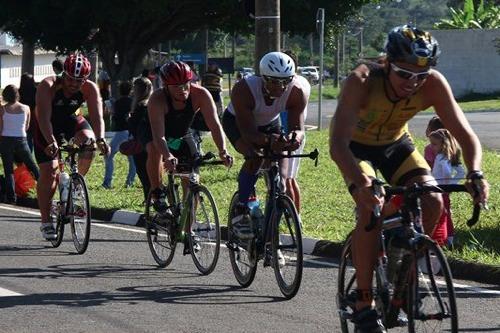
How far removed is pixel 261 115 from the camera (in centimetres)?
953

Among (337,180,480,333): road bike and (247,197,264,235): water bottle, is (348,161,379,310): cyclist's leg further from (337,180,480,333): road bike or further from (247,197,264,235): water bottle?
(247,197,264,235): water bottle

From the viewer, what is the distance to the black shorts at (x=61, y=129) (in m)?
11.5

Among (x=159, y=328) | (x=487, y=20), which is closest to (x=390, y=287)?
(x=159, y=328)

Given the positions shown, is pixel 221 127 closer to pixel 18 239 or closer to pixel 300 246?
pixel 300 246

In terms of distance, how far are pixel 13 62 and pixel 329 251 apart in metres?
89.8

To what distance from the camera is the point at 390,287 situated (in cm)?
652

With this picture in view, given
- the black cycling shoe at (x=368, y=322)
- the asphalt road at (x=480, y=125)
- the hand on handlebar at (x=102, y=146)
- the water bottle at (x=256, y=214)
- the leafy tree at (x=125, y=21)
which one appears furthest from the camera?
the leafy tree at (x=125, y=21)

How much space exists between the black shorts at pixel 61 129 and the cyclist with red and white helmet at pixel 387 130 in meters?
5.08

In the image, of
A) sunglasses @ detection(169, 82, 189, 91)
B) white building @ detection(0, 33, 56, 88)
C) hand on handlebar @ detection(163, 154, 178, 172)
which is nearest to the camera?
Result: hand on handlebar @ detection(163, 154, 178, 172)

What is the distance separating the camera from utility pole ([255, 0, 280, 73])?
14.2m

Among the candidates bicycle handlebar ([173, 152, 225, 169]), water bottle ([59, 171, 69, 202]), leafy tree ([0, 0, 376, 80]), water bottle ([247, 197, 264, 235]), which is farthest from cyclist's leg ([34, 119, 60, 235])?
leafy tree ([0, 0, 376, 80])

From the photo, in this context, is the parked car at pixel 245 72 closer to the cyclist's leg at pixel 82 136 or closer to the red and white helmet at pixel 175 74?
the red and white helmet at pixel 175 74

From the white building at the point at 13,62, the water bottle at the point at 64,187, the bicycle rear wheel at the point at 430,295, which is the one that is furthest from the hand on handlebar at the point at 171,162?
the white building at the point at 13,62

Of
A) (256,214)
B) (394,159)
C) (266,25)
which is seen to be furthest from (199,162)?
(266,25)
